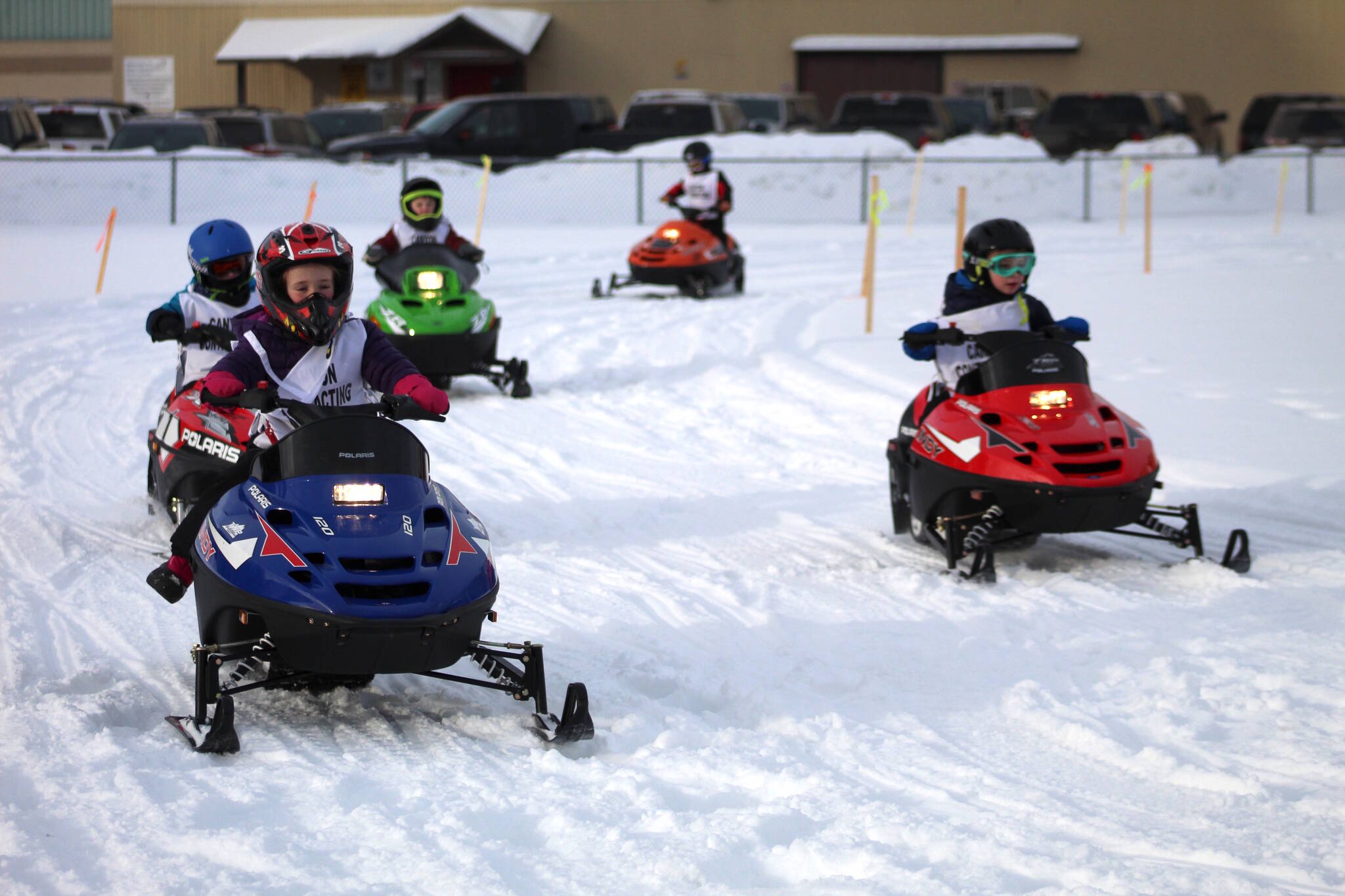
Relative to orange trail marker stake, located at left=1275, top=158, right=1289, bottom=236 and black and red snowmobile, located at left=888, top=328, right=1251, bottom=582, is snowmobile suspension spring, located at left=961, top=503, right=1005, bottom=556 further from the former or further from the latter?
orange trail marker stake, located at left=1275, top=158, right=1289, bottom=236

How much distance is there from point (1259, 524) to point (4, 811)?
601 centimetres

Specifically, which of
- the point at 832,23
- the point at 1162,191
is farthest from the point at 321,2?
the point at 1162,191

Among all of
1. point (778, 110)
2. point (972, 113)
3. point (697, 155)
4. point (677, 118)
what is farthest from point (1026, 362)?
point (972, 113)

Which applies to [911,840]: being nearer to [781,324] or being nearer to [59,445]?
[59,445]

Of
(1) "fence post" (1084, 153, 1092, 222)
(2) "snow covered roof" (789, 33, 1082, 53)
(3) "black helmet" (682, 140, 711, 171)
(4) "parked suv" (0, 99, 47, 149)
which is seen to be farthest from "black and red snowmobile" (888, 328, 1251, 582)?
(2) "snow covered roof" (789, 33, 1082, 53)

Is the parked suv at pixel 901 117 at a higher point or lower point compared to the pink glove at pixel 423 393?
higher

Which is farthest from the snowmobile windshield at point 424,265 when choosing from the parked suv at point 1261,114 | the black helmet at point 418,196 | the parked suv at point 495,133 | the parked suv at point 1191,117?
the parked suv at point 1261,114

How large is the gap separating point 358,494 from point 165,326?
336cm

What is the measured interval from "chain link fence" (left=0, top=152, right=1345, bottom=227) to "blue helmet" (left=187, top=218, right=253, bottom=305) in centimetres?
1737

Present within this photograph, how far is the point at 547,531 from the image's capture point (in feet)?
26.1

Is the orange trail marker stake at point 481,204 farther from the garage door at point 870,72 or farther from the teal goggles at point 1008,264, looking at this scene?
the garage door at point 870,72

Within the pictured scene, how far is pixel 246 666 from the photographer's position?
16.7 feet

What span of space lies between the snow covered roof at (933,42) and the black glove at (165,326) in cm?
3356

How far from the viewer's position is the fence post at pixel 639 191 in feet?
85.1
